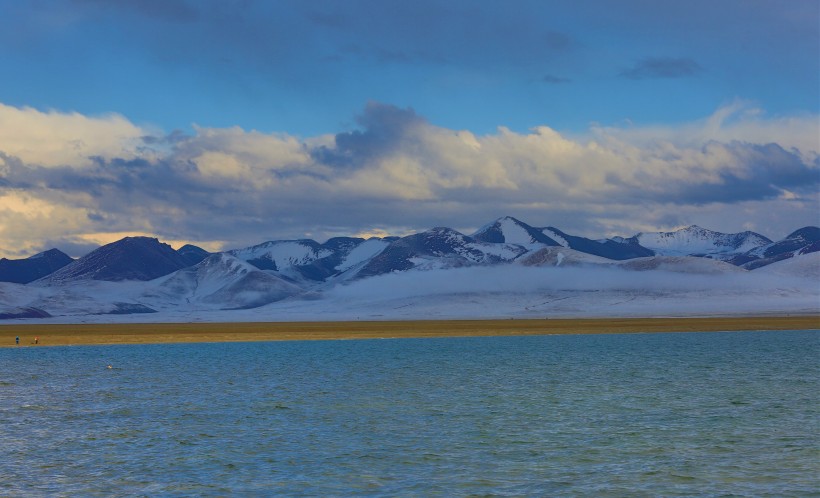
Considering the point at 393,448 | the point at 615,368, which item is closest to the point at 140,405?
the point at 393,448

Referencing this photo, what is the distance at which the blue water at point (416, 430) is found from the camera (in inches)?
1308

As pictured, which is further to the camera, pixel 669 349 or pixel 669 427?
pixel 669 349

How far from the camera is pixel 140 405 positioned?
57.9 meters

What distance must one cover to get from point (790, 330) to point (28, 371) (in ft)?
476

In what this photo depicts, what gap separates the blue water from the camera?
3322 cm

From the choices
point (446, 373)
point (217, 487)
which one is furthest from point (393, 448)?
point (446, 373)

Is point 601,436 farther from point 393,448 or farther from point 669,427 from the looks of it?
point 393,448

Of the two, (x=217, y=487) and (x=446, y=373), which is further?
(x=446, y=373)

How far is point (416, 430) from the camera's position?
45562mm

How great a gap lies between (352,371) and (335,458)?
47573mm

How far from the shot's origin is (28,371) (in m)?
88.1

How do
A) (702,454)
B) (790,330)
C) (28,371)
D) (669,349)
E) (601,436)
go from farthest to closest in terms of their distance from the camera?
(790,330), (669,349), (28,371), (601,436), (702,454)

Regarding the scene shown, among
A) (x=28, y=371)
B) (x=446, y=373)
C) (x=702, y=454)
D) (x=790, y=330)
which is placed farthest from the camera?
(x=790, y=330)

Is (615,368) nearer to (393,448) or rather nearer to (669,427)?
(669,427)
